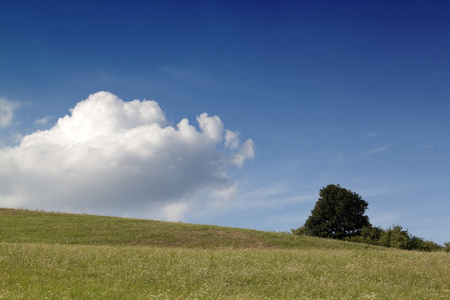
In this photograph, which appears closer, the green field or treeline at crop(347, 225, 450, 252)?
the green field

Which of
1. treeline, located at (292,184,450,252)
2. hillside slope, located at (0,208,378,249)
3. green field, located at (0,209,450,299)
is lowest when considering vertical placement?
green field, located at (0,209,450,299)

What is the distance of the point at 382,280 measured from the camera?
19984 mm

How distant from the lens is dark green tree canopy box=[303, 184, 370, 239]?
63.0 metres

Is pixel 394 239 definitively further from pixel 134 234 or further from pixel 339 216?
pixel 134 234

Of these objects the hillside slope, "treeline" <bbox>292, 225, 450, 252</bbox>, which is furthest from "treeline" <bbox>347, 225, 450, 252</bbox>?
the hillside slope

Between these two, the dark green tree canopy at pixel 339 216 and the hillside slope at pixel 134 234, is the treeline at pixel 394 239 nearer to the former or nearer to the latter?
the dark green tree canopy at pixel 339 216

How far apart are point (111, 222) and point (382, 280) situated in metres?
34.6

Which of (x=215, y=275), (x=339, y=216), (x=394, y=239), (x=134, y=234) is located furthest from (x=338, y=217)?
(x=215, y=275)

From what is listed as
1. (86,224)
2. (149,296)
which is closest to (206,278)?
(149,296)

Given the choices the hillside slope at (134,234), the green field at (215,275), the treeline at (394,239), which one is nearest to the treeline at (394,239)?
the treeline at (394,239)

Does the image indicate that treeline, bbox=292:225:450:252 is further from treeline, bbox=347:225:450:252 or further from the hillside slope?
the hillside slope

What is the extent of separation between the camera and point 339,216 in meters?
63.4

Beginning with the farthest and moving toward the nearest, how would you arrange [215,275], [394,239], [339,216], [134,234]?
[339,216], [394,239], [134,234], [215,275]

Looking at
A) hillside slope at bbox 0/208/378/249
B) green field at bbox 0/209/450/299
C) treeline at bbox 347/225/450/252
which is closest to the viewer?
green field at bbox 0/209/450/299
